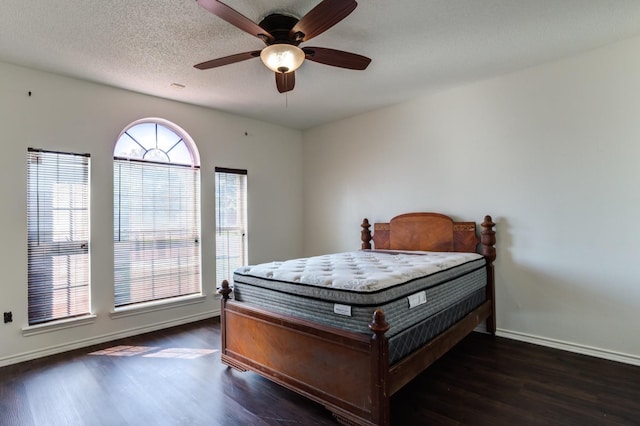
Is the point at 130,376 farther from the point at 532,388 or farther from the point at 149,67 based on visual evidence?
the point at 532,388

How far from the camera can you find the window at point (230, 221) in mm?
4277

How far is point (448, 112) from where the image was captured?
369 centimetres

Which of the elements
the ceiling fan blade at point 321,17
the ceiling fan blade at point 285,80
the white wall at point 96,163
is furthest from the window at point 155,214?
the ceiling fan blade at point 321,17

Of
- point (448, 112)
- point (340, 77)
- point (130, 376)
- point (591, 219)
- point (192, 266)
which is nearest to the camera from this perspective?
point (130, 376)

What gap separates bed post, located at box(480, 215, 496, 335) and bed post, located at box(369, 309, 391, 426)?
2.08 meters

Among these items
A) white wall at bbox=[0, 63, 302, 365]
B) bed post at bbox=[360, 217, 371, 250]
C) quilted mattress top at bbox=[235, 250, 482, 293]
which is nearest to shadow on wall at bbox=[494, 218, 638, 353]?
quilted mattress top at bbox=[235, 250, 482, 293]

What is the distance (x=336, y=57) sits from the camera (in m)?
Answer: 2.34

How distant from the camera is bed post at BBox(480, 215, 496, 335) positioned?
3.30m

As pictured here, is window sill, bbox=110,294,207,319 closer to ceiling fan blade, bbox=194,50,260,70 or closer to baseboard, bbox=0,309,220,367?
baseboard, bbox=0,309,220,367

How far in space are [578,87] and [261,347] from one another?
3398 millimetres

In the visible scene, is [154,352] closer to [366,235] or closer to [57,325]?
[57,325]

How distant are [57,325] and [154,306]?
84cm

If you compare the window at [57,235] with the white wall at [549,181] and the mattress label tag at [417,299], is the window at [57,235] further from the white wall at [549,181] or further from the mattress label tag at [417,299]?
the white wall at [549,181]

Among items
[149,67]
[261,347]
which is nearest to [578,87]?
[261,347]
